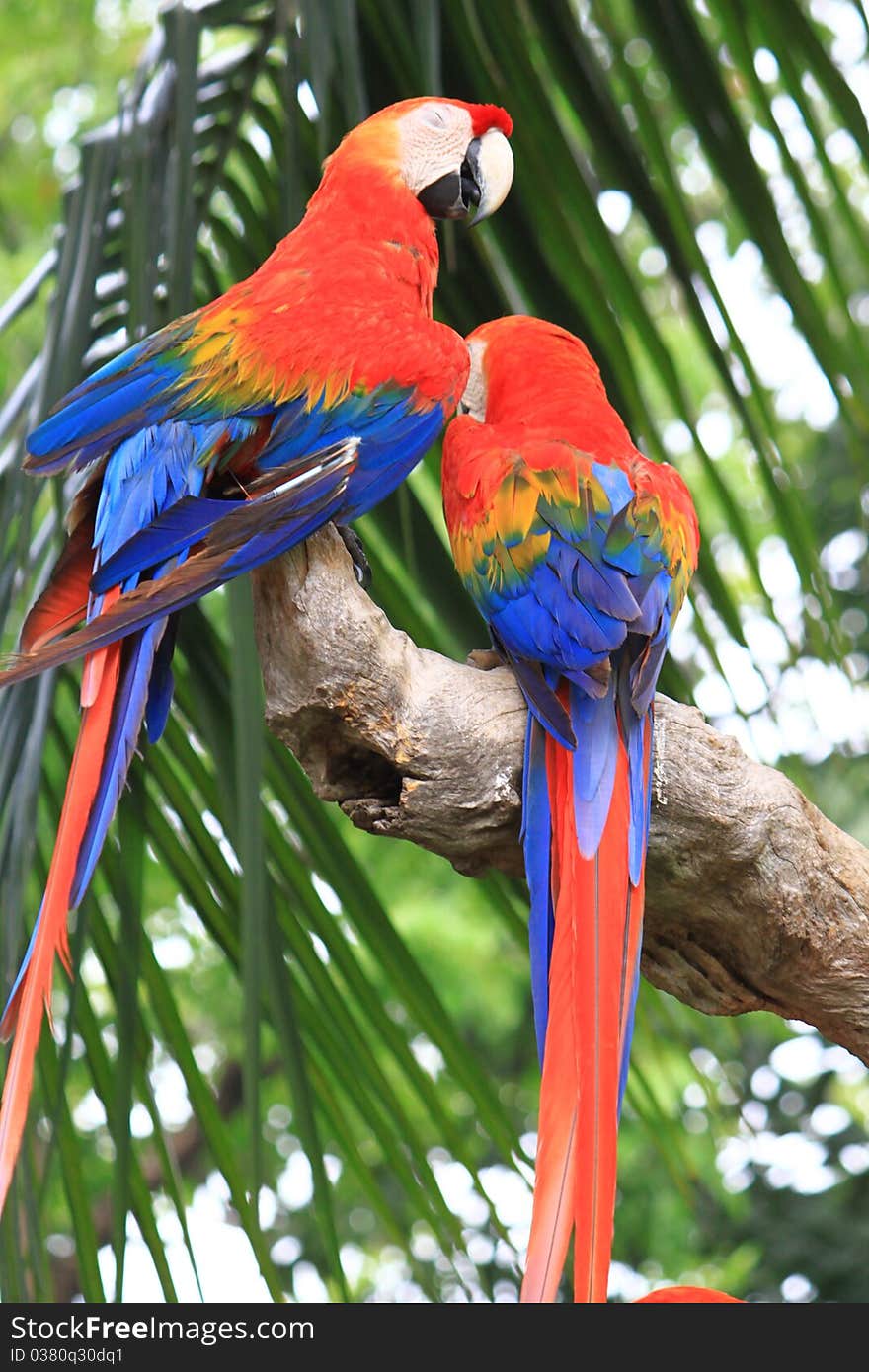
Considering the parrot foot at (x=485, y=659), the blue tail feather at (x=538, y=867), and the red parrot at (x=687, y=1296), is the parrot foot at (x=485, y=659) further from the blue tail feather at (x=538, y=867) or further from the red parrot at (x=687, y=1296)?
the red parrot at (x=687, y=1296)

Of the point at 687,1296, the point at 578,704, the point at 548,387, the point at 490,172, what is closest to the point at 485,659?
the point at 578,704

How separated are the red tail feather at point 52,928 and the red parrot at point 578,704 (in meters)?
0.31

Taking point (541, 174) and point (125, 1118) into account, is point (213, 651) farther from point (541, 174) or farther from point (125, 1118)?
point (541, 174)

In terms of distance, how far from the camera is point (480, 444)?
114 cm

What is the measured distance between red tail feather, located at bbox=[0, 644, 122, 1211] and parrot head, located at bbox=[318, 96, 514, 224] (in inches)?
21.3

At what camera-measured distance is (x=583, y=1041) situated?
88 cm

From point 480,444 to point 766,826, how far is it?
1.33ft

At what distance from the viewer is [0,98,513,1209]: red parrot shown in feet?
2.65

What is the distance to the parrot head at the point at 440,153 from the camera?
1.14 m

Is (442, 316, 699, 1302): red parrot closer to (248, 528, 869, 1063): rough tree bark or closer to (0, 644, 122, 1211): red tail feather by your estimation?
(248, 528, 869, 1063): rough tree bark

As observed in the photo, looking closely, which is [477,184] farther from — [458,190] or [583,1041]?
[583,1041]

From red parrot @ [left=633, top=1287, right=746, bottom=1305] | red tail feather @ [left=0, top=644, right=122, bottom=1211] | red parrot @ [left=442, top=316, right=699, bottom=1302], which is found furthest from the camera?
red parrot @ [left=633, top=1287, right=746, bottom=1305]

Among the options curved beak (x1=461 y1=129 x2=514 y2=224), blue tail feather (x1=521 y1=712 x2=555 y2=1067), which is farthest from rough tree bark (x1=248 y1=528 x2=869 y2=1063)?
curved beak (x1=461 y1=129 x2=514 y2=224)
